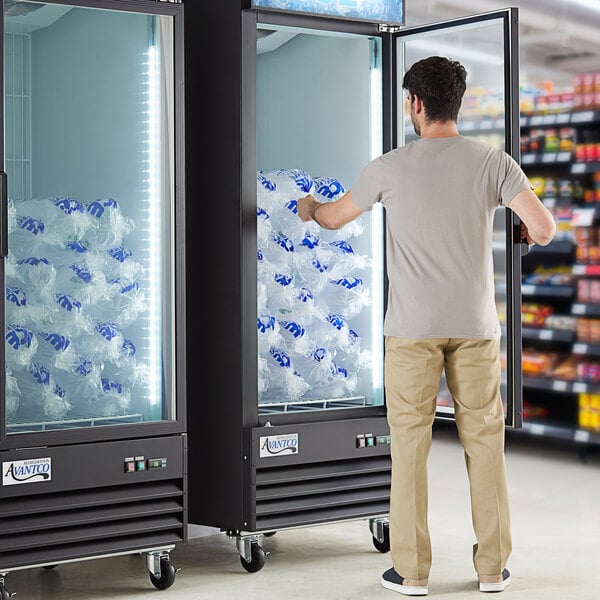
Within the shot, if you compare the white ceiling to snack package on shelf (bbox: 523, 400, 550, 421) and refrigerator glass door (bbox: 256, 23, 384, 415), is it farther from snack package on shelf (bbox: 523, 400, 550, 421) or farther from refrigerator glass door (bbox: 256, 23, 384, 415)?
refrigerator glass door (bbox: 256, 23, 384, 415)

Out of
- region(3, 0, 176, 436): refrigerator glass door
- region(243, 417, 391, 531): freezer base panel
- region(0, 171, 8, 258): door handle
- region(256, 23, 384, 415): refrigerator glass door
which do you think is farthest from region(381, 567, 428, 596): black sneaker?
region(0, 171, 8, 258): door handle

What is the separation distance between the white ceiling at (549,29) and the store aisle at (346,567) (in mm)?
3454

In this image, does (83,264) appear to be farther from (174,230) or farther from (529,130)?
(529,130)

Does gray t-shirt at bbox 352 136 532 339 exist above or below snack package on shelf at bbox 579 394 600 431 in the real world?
above

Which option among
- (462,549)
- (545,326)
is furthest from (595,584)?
(545,326)

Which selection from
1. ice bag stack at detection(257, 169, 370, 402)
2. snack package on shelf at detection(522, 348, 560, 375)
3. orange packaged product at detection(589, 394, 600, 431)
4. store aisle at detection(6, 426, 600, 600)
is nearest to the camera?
store aisle at detection(6, 426, 600, 600)

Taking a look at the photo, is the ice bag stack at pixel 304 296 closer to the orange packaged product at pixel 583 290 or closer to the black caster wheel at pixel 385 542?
the black caster wheel at pixel 385 542

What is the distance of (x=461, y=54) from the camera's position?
618 centimetres

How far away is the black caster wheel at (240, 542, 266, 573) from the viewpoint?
3896 mm

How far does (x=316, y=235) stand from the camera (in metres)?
4.22

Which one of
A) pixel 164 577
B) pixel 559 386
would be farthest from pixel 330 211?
pixel 559 386

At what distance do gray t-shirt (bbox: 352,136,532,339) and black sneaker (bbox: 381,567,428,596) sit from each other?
Result: 809 millimetres

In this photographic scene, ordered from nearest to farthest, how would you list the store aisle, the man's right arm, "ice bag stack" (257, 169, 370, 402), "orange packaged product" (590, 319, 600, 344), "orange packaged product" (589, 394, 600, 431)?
the man's right arm → the store aisle → "ice bag stack" (257, 169, 370, 402) → "orange packaged product" (589, 394, 600, 431) → "orange packaged product" (590, 319, 600, 344)

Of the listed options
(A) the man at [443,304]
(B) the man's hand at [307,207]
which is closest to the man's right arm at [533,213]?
(A) the man at [443,304]
